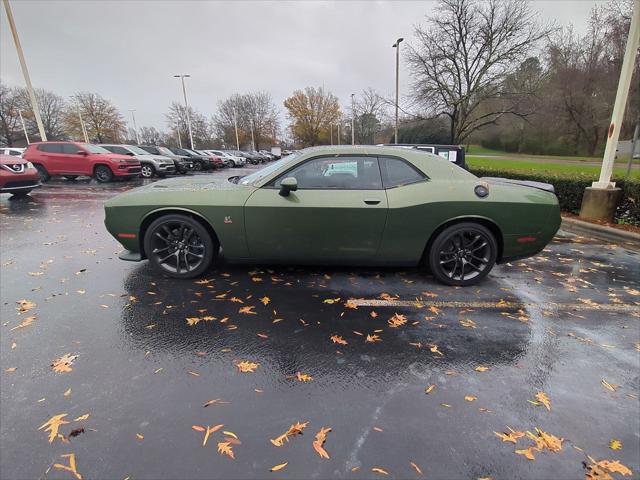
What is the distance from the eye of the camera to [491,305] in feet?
11.9

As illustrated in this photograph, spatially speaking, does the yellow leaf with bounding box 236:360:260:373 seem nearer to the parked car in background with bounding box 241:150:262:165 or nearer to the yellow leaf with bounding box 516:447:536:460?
the yellow leaf with bounding box 516:447:536:460

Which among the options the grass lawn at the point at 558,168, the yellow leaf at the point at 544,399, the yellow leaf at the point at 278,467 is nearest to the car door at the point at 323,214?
the yellow leaf at the point at 544,399

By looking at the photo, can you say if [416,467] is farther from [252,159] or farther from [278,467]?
[252,159]

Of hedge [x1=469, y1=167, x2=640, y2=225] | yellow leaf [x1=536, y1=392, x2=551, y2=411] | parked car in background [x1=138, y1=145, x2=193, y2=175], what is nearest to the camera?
yellow leaf [x1=536, y1=392, x2=551, y2=411]

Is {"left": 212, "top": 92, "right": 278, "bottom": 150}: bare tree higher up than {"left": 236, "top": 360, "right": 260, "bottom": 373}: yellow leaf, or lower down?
higher up

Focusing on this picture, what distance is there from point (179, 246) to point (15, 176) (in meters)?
8.76

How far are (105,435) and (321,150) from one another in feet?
10.7

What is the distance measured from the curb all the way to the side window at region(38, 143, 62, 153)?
17674 millimetres

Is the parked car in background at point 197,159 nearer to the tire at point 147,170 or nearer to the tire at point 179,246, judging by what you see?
the tire at point 147,170

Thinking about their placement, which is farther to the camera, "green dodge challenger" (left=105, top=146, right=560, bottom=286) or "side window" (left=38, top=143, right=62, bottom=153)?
"side window" (left=38, top=143, right=62, bottom=153)

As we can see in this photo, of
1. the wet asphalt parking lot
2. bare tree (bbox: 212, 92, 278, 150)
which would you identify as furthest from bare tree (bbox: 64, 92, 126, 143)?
the wet asphalt parking lot

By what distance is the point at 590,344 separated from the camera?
9.71 feet

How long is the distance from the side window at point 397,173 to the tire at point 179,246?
2183mm

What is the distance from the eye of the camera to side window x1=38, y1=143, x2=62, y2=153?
13953 millimetres
